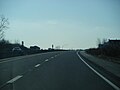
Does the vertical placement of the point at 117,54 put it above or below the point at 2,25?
below

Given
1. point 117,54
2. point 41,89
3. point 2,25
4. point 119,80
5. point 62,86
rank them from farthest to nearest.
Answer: point 2,25
point 117,54
point 119,80
point 62,86
point 41,89

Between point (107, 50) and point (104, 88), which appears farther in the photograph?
point (107, 50)

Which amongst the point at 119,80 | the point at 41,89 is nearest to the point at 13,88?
the point at 41,89

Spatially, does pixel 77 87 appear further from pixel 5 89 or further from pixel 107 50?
pixel 107 50

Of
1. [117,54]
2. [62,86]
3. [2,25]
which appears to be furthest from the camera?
[2,25]

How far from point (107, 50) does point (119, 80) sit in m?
33.3

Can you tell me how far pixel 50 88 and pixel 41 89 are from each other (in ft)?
1.50

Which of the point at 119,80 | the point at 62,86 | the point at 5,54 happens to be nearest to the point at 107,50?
the point at 5,54

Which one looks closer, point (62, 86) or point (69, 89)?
point (69, 89)

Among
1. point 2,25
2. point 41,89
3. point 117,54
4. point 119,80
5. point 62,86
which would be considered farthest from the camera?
point 2,25

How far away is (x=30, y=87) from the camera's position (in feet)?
40.4

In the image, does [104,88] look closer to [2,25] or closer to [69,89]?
[69,89]

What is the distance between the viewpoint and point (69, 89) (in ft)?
38.7

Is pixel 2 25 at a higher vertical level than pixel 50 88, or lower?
higher
